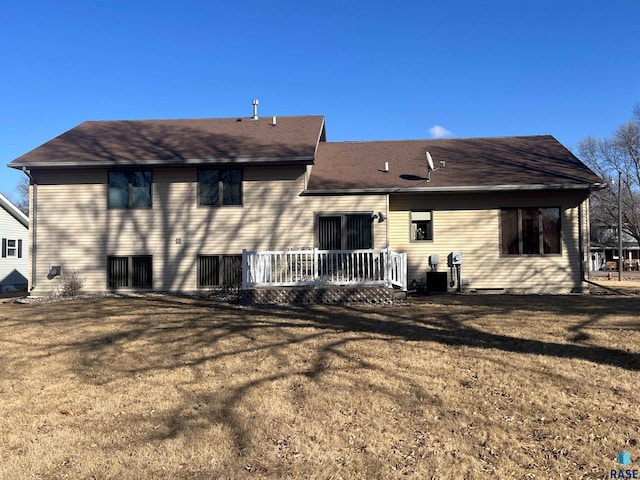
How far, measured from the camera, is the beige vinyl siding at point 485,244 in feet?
47.4

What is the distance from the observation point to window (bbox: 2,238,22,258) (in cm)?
2388

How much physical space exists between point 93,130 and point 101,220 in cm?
454

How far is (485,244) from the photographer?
48.2 ft

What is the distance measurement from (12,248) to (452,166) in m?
21.7

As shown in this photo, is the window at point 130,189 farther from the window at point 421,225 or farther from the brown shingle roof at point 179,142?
the window at point 421,225

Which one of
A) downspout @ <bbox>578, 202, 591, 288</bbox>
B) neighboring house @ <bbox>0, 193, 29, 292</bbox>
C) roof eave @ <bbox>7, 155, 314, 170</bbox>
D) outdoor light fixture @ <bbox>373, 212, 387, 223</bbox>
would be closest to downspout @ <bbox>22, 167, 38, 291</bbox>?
roof eave @ <bbox>7, 155, 314, 170</bbox>

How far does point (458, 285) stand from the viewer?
1444cm

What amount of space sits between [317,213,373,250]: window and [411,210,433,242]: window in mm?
1581

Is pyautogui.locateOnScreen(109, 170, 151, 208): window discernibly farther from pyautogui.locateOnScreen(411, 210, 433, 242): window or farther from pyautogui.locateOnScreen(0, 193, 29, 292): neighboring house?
pyautogui.locateOnScreen(0, 193, 29, 292): neighboring house

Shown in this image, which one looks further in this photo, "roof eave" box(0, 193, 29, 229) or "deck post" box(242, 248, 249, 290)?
"roof eave" box(0, 193, 29, 229)

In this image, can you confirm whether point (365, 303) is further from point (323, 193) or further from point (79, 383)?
point (79, 383)

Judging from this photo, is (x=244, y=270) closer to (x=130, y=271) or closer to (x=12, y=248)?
(x=130, y=271)

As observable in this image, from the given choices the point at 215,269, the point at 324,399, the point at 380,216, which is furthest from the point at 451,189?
the point at 324,399

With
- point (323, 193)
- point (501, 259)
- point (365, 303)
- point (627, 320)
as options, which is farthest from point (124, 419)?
point (501, 259)
